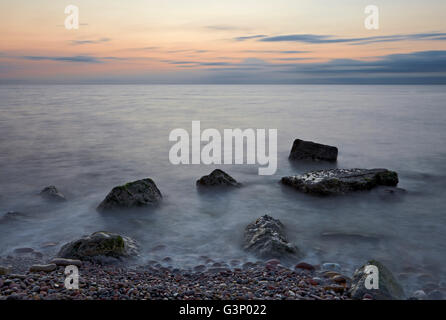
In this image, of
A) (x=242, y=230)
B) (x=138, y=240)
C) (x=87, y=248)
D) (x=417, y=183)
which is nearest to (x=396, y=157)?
(x=417, y=183)

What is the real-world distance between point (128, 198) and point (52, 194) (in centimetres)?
194

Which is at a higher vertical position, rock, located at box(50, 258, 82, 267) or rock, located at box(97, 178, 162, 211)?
rock, located at box(97, 178, 162, 211)

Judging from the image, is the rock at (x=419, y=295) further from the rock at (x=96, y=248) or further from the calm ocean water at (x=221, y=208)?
the rock at (x=96, y=248)

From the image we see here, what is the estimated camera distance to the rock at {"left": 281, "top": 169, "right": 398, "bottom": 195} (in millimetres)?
7688

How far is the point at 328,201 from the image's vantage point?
7.40m

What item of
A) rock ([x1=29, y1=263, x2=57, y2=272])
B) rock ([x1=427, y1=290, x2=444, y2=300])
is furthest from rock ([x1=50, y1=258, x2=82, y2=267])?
rock ([x1=427, y1=290, x2=444, y2=300])

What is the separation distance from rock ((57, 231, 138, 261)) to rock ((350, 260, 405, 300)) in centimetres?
294

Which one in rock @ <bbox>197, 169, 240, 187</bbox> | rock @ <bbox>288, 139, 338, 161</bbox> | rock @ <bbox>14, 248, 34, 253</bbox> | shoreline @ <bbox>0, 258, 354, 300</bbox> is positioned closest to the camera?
shoreline @ <bbox>0, 258, 354, 300</bbox>

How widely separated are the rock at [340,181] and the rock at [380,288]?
143 inches

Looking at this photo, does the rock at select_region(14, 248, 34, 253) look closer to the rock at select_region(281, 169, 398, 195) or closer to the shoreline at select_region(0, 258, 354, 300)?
the shoreline at select_region(0, 258, 354, 300)

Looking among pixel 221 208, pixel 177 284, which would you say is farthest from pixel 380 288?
pixel 221 208

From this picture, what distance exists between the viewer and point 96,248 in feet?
15.8

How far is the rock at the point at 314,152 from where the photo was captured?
35.7ft
